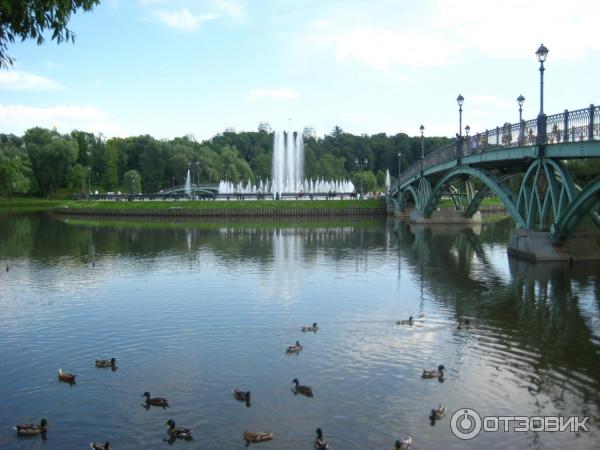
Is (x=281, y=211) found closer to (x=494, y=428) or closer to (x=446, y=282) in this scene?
(x=446, y=282)

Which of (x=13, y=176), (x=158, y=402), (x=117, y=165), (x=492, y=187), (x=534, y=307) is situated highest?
(x=117, y=165)

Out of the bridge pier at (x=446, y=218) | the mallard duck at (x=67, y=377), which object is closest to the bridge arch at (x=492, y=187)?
the bridge pier at (x=446, y=218)

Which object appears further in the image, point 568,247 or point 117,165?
point 117,165

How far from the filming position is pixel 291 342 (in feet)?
69.1

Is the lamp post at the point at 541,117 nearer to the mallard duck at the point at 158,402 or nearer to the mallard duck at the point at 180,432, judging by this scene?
the mallard duck at the point at 158,402

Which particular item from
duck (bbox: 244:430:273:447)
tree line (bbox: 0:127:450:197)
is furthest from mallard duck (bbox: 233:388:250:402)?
tree line (bbox: 0:127:450:197)

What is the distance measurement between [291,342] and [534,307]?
12.0 meters

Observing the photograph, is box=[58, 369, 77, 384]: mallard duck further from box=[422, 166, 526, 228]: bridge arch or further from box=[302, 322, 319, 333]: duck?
box=[422, 166, 526, 228]: bridge arch

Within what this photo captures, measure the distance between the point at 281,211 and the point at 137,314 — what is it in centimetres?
7271

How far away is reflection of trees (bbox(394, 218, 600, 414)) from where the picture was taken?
59.3 ft

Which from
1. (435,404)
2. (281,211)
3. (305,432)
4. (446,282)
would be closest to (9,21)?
(305,432)

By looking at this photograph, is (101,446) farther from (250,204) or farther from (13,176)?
(13,176)

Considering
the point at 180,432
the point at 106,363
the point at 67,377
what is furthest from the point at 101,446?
the point at 106,363

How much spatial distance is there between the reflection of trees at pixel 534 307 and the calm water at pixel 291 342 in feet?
0.31
